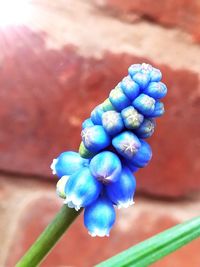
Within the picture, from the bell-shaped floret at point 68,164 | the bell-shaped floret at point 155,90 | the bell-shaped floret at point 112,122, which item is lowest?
the bell-shaped floret at point 68,164

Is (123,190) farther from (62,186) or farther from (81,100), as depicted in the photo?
(81,100)

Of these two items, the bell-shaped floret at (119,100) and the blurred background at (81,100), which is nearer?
the bell-shaped floret at (119,100)

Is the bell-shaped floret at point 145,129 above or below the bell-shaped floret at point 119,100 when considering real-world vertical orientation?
below

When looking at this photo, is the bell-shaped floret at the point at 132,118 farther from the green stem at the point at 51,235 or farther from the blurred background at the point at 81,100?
the blurred background at the point at 81,100

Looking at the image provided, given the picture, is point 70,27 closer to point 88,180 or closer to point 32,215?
point 32,215

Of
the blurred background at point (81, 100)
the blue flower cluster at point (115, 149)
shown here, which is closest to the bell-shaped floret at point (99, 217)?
the blue flower cluster at point (115, 149)

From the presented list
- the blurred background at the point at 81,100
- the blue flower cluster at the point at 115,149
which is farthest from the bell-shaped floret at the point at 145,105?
the blurred background at the point at 81,100

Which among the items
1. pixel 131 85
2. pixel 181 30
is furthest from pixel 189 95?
pixel 131 85

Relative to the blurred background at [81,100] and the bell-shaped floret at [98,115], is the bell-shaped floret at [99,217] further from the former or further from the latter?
the blurred background at [81,100]
